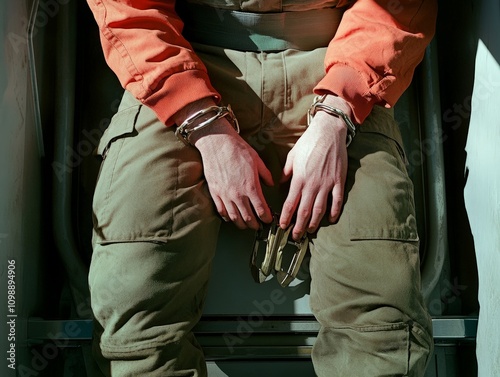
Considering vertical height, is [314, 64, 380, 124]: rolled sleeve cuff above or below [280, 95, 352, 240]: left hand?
above

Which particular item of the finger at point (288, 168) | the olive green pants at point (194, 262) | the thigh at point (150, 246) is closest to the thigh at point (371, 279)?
the olive green pants at point (194, 262)

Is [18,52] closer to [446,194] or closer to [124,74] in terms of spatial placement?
[124,74]

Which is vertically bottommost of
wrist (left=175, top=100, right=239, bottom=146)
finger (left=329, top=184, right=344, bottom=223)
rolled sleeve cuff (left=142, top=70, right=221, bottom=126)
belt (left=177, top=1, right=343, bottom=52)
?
finger (left=329, top=184, right=344, bottom=223)

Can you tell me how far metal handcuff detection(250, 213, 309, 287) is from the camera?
139 centimetres

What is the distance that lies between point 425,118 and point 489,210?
314mm

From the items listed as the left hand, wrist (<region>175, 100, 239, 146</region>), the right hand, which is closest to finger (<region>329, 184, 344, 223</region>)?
the left hand

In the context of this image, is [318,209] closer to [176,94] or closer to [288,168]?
[288,168]

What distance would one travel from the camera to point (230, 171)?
1.32 meters

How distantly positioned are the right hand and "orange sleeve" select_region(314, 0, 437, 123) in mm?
192

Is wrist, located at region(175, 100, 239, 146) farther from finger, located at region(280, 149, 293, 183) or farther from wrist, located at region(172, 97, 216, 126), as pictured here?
finger, located at region(280, 149, 293, 183)

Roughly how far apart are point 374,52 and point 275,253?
415 millimetres

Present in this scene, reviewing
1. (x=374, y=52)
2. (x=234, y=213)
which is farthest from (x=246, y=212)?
(x=374, y=52)

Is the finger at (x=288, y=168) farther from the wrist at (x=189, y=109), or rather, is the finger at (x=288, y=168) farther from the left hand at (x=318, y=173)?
the wrist at (x=189, y=109)

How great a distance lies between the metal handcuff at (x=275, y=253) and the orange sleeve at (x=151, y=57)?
0.27 metres
